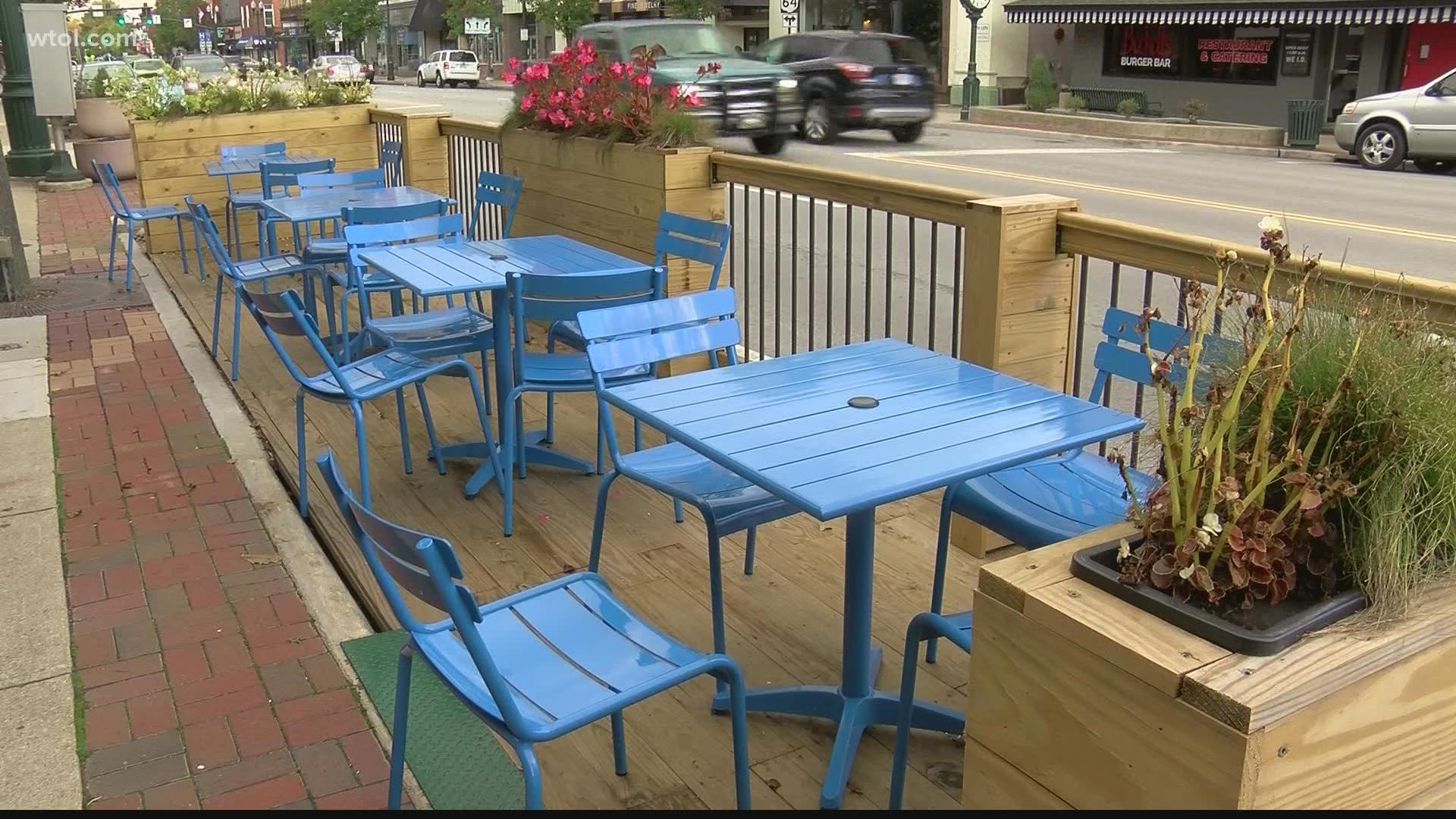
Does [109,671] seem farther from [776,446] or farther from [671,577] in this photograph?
[776,446]

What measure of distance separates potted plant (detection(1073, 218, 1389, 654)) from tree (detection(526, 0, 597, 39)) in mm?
45327

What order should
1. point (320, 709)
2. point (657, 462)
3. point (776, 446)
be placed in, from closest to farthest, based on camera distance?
point (776, 446)
point (320, 709)
point (657, 462)

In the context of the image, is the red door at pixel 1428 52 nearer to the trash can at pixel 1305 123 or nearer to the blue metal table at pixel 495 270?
the trash can at pixel 1305 123

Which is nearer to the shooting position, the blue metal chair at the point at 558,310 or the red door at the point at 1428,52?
the blue metal chair at the point at 558,310

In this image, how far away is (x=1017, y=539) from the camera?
9.95 ft

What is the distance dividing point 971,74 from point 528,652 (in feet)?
89.6

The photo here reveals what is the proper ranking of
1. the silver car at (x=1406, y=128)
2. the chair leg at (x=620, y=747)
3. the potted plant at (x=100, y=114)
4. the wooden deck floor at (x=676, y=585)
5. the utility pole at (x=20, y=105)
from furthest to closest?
1. the silver car at (x=1406, y=128)
2. the potted plant at (x=100, y=114)
3. the utility pole at (x=20, y=105)
4. the wooden deck floor at (x=676, y=585)
5. the chair leg at (x=620, y=747)

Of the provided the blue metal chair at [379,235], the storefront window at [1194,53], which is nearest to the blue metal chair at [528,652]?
the blue metal chair at [379,235]

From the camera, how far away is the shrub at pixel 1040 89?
27.3 meters

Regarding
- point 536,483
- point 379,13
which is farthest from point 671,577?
point 379,13

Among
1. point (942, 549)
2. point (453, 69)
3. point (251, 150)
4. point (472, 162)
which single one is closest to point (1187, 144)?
point (472, 162)

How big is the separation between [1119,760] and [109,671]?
2.78 metres

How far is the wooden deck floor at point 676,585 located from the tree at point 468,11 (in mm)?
52154

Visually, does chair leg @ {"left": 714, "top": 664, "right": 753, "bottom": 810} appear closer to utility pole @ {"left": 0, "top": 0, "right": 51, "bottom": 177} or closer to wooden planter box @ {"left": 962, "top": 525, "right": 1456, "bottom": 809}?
wooden planter box @ {"left": 962, "top": 525, "right": 1456, "bottom": 809}
